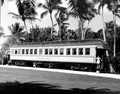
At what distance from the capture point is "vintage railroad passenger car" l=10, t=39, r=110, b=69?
790 inches

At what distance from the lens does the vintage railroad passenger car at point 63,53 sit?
20.1m

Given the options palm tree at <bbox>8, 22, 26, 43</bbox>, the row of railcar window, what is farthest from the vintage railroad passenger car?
palm tree at <bbox>8, 22, 26, 43</bbox>

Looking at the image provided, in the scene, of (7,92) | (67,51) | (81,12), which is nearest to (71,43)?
(67,51)

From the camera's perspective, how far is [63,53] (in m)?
22.1

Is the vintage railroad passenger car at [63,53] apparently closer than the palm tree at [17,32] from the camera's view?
Yes

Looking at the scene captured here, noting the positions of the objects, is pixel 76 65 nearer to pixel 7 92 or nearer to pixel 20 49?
pixel 20 49

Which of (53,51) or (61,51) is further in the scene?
(53,51)

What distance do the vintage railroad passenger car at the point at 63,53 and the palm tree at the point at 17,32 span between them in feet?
52.2

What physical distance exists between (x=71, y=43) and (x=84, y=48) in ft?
6.53

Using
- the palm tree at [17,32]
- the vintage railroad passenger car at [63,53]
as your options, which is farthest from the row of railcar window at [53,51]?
the palm tree at [17,32]

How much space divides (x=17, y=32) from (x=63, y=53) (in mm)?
24646

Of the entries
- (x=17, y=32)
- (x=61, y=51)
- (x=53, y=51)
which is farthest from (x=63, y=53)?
(x=17, y=32)

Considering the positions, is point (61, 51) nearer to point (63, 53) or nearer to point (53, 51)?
point (63, 53)

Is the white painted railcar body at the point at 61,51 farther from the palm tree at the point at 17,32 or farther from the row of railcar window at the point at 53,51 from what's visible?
the palm tree at the point at 17,32
